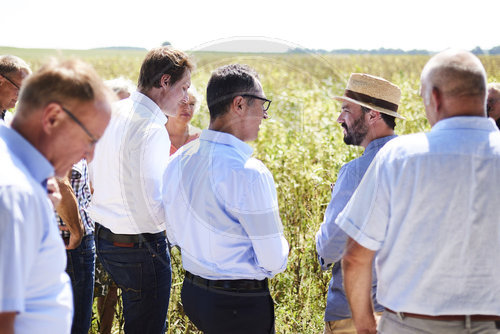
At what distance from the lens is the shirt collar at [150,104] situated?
8.05 feet

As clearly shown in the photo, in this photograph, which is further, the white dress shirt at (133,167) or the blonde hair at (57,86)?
the white dress shirt at (133,167)

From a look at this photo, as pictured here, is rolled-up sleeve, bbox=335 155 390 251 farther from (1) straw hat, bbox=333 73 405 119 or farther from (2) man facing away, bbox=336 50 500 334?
(1) straw hat, bbox=333 73 405 119

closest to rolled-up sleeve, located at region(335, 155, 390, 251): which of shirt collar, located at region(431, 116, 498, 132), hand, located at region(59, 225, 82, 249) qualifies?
shirt collar, located at region(431, 116, 498, 132)

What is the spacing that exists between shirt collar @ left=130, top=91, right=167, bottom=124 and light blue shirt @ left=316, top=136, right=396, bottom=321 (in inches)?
35.3

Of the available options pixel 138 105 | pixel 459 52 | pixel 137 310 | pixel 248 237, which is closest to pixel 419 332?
pixel 248 237

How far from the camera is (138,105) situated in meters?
2.45

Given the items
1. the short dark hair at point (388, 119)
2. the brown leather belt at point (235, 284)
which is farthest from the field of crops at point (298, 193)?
the brown leather belt at point (235, 284)

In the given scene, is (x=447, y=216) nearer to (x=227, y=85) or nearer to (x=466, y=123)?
(x=466, y=123)

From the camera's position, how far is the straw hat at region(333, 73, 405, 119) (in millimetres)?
2404

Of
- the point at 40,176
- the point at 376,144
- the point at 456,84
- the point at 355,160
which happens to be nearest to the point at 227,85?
the point at 355,160

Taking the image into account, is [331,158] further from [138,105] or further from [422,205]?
[422,205]

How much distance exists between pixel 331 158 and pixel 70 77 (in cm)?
336

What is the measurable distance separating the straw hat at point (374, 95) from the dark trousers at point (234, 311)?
0.99 m

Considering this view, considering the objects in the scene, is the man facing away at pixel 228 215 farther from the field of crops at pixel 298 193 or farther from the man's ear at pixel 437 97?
the man's ear at pixel 437 97
